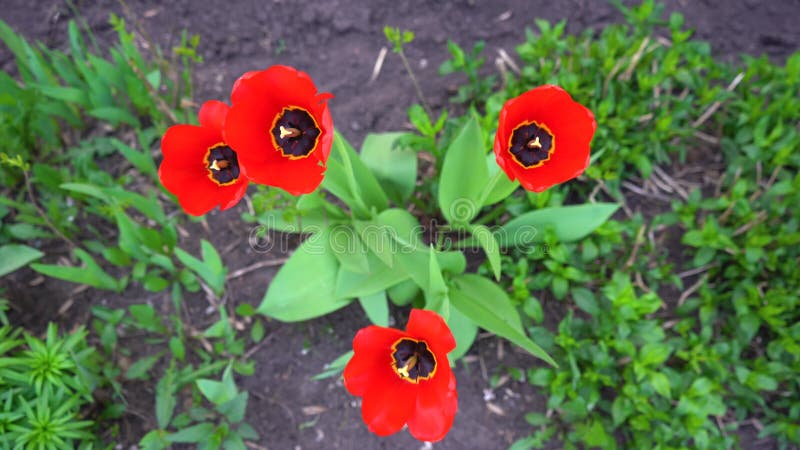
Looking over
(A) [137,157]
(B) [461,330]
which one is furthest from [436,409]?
(A) [137,157]

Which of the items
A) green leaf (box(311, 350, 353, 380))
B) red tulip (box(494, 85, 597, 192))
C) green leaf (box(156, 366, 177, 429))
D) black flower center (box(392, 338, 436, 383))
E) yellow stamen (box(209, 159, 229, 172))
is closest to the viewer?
red tulip (box(494, 85, 597, 192))

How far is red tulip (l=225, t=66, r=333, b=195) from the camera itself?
1.44 metres

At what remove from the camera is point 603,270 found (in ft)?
7.88

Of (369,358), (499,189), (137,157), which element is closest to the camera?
(369,358)

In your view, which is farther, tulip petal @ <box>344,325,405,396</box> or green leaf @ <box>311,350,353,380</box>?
green leaf @ <box>311,350,353,380</box>

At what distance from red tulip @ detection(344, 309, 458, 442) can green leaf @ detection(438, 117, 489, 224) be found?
27.7 inches

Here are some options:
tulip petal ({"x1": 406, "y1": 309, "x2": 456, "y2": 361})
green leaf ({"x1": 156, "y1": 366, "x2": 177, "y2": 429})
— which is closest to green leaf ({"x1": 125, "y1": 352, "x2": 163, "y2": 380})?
green leaf ({"x1": 156, "y1": 366, "x2": 177, "y2": 429})

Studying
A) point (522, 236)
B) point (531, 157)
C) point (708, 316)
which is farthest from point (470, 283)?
point (708, 316)

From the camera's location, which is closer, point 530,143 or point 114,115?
point 530,143

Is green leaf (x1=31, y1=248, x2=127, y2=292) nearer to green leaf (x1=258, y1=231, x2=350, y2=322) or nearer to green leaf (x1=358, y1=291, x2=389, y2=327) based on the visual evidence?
green leaf (x1=258, y1=231, x2=350, y2=322)

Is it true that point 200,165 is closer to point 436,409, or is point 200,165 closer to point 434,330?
point 434,330

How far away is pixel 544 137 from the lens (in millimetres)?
1673

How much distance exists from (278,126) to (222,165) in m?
0.24

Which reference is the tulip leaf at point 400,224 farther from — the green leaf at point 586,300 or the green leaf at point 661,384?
the green leaf at point 661,384
